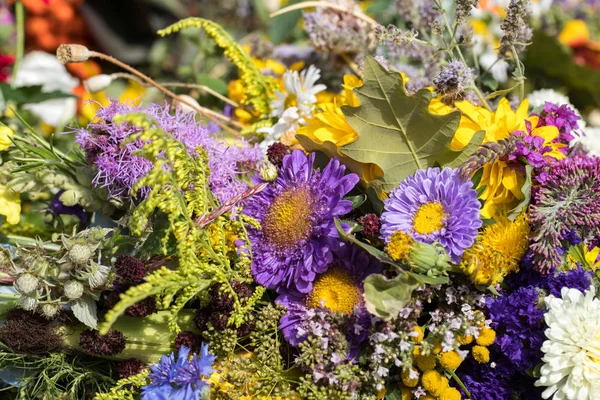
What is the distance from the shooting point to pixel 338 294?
694 millimetres

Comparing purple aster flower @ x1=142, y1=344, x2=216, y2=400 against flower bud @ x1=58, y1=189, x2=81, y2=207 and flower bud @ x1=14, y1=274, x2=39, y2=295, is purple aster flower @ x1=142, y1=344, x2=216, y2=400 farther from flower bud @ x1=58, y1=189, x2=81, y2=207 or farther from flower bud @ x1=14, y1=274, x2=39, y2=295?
flower bud @ x1=58, y1=189, x2=81, y2=207

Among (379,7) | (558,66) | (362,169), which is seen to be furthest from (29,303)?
(558,66)

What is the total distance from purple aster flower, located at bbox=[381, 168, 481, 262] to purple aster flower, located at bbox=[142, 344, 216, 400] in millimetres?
252

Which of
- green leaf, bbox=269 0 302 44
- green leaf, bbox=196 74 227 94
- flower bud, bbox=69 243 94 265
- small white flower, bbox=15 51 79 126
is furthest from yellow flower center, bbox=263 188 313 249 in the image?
small white flower, bbox=15 51 79 126

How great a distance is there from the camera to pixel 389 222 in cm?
67

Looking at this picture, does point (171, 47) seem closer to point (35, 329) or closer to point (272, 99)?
point (272, 99)

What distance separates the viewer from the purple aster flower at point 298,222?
69cm

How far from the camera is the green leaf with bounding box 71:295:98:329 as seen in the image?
70 centimetres

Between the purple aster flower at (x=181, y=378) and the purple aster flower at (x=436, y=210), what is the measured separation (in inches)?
9.9

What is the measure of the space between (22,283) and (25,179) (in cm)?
19

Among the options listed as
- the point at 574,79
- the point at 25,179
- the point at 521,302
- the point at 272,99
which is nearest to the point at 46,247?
the point at 25,179

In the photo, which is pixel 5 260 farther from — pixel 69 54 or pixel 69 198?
pixel 69 54

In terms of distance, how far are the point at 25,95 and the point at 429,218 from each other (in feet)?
2.90

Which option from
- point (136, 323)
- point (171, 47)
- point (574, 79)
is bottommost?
point (171, 47)
